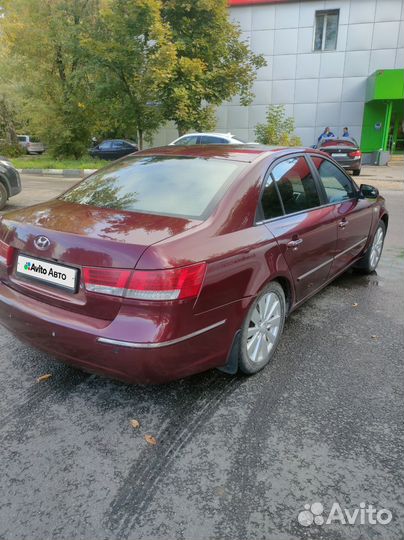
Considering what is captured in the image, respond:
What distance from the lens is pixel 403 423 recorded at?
2592 mm

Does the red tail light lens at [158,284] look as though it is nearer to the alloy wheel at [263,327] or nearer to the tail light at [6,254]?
the alloy wheel at [263,327]

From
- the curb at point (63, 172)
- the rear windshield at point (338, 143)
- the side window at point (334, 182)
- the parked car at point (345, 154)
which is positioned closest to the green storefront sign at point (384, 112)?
the rear windshield at point (338, 143)

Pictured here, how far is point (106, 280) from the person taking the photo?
7.54 feet

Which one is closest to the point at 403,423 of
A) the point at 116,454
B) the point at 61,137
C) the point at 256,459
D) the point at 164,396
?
the point at 256,459

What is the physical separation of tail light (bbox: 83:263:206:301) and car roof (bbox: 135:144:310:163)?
1.22m

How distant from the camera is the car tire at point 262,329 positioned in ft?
9.34

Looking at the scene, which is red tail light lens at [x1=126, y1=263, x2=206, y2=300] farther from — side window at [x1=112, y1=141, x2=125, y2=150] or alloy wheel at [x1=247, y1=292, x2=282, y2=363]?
side window at [x1=112, y1=141, x2=125, y2=150]

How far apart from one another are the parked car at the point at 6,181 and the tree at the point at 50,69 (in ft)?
36.8

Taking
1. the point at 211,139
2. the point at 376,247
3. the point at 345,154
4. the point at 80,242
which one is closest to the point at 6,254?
the point at 80,242

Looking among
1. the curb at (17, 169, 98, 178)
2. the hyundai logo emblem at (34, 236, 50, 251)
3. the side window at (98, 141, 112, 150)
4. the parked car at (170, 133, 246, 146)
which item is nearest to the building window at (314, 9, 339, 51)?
the side window at (98, 141, 112, 150)

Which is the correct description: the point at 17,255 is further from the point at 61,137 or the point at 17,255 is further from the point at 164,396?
the point at 61,137

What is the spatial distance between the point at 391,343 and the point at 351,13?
22.3 metres

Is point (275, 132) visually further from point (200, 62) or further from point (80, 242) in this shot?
point (80, 242)

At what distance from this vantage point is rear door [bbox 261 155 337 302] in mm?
3123
